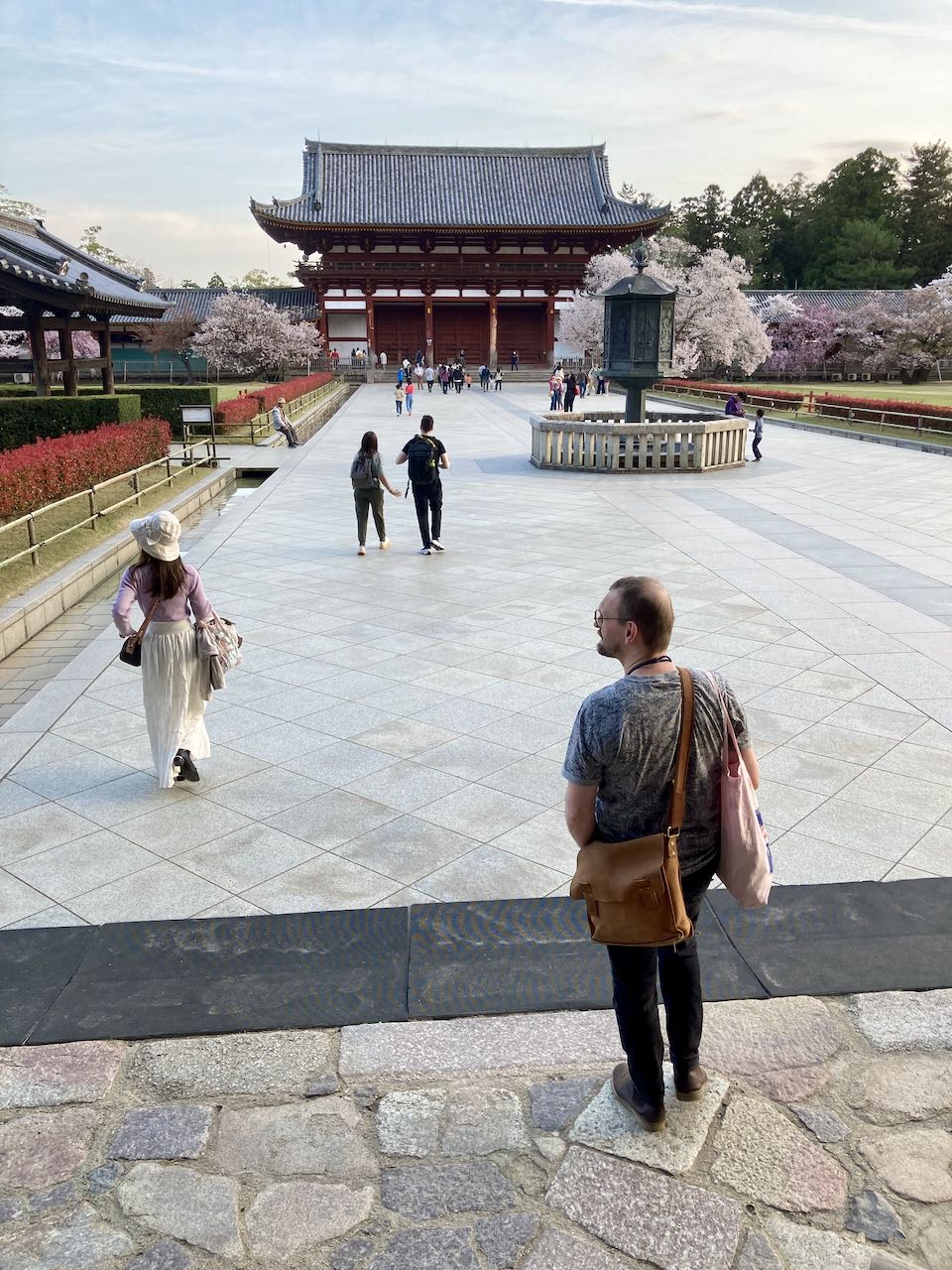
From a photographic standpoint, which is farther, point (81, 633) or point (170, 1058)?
point (81, 633)

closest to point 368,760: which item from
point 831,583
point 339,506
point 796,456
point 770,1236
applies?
point 770,1236

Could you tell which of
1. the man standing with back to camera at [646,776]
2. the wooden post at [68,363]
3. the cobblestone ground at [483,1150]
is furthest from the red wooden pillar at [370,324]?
the man standing with back to camera at [646,776]

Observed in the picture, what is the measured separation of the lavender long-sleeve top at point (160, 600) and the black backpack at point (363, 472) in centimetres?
527

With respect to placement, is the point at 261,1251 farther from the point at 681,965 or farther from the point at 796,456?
the point at 796,456

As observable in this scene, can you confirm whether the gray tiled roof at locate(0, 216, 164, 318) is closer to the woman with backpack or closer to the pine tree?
the woman with backpack

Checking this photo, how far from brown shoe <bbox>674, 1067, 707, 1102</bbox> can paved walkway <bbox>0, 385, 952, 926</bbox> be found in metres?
1.29

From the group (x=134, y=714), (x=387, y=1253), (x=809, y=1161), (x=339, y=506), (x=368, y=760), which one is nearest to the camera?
(x=387, y=1253)

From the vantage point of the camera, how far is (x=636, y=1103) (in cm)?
288

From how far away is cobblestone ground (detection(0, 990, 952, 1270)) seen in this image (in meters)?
2.50

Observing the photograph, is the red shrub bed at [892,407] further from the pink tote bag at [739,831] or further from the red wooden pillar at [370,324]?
Answer: the red wooden pillar at [370,324]

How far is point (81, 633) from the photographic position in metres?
8.70

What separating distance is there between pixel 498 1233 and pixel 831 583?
317 inches

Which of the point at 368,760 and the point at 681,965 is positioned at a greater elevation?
the point at 681,965

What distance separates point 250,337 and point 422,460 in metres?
38.1
